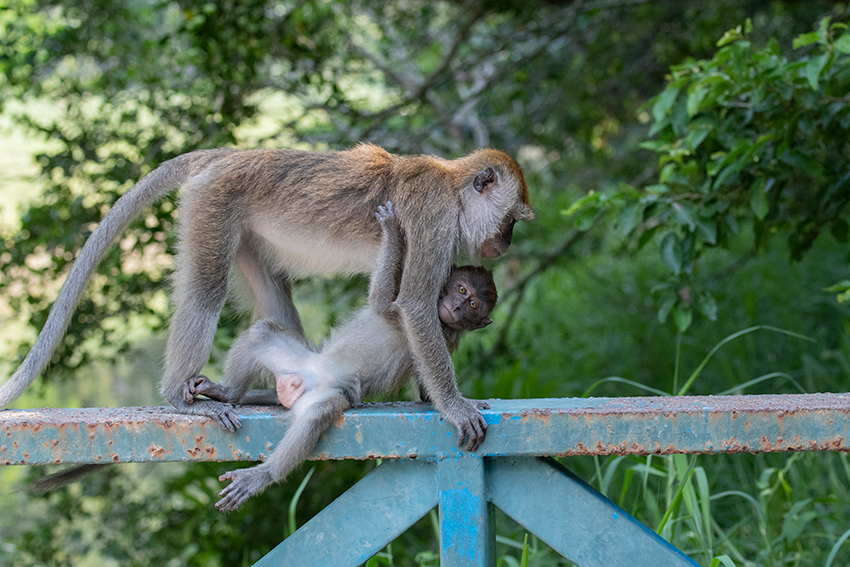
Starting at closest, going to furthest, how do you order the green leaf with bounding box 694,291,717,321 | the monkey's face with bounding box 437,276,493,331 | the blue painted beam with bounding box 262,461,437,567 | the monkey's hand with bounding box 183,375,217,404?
the blue painted beam with bounding box 262,461,437,567, the monkey's hand with bounding box 183,375,217,404, the monkey's face with bounding box 437,276,493,331, the green leaf with bounding box 694,291,717,321

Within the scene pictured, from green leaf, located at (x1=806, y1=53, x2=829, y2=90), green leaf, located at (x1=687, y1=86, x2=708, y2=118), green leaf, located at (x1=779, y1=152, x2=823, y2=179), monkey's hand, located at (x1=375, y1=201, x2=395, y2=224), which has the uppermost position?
green leaf, located at (x1=806, y1=53, x2=829, y2=90)

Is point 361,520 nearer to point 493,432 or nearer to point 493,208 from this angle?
point 493,432

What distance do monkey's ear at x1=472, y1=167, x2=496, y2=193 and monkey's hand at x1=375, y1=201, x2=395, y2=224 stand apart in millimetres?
332

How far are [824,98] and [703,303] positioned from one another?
0.91m

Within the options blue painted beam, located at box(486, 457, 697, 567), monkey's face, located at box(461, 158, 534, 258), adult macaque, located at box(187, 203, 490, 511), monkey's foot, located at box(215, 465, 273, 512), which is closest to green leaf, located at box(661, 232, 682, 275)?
monkey's face, located at box(461, 158, 534, 258)

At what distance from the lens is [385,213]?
2.60m

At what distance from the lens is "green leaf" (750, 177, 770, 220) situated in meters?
2.89

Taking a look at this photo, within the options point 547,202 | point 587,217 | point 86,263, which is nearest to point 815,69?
point 587,217

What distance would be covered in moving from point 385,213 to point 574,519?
1.19 m

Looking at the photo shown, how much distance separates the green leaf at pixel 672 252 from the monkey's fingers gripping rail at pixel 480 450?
41.4 inches

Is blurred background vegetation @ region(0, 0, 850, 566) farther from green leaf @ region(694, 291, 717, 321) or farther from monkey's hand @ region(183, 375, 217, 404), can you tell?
monkey's hand @ region(183, 375, 217, 404)

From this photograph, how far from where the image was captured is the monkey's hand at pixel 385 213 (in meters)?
2.59

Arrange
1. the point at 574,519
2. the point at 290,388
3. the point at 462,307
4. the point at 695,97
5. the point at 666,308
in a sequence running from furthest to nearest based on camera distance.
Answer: the point at 666,308
the point at 695,97
the point at 462,307
the point at 290,388
the point at 574,519

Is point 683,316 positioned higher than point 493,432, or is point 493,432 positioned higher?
point 493,432
